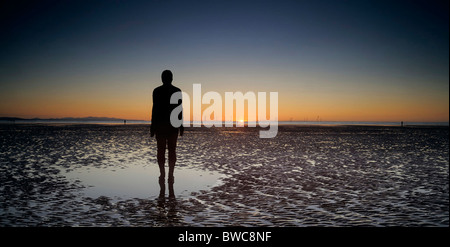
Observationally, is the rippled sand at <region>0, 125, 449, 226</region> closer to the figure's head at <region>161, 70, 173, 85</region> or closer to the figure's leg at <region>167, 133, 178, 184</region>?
the figure's leg at <region>167, 133, 178, 184</region>

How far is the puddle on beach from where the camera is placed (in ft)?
28.3

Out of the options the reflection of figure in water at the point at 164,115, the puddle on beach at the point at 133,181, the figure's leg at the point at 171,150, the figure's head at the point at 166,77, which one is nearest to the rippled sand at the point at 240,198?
the puddle on beach at the point at 133,181

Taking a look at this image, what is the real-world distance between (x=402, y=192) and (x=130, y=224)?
6.90 meters

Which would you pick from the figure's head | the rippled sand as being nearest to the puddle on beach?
the rippled sand

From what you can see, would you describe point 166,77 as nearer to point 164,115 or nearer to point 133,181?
point 164,115

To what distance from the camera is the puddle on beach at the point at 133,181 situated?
8625 mm

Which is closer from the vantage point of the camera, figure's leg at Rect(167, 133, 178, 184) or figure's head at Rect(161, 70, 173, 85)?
figure's leg at Rect(167, 133, 178, 184)

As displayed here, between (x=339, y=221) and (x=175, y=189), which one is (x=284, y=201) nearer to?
(x=339, y=221)

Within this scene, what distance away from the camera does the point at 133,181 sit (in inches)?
411

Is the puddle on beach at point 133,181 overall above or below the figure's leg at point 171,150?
below

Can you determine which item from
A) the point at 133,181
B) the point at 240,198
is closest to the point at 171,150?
the point at 133,181

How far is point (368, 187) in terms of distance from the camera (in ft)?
31.2

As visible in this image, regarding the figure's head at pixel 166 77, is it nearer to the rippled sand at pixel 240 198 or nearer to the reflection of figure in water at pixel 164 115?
the reflection of figure in water at pixel 164 115
